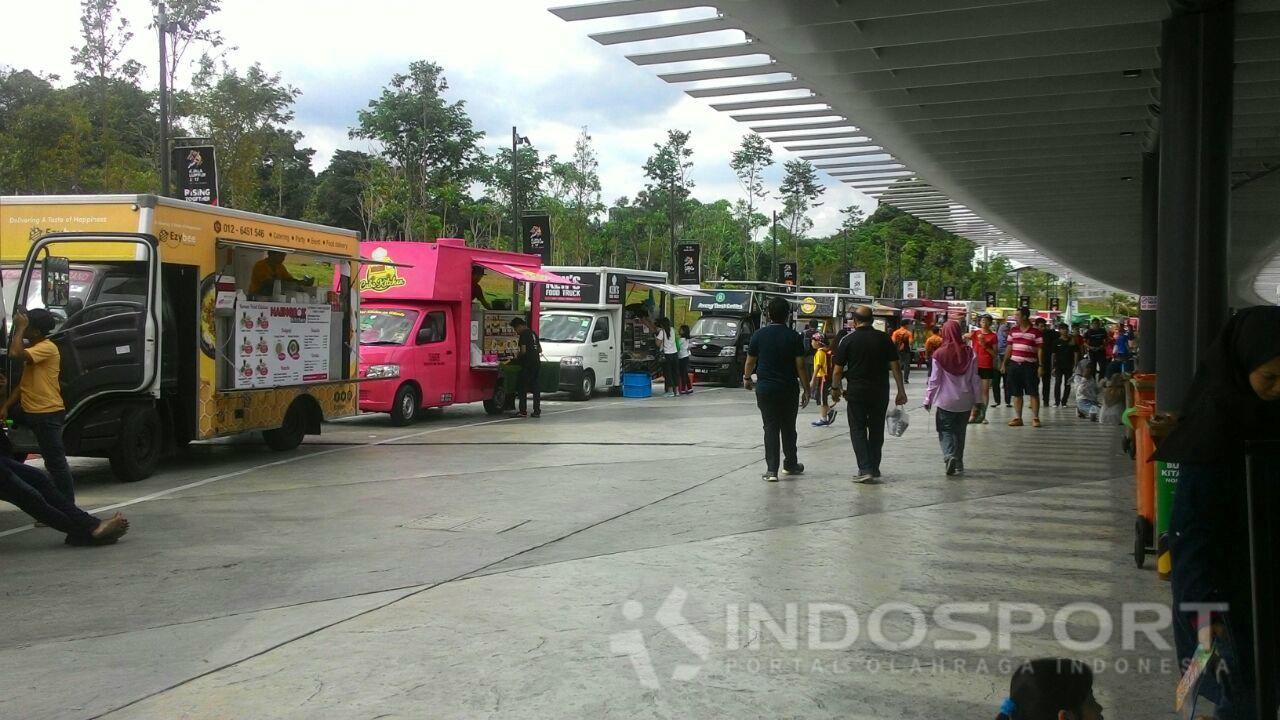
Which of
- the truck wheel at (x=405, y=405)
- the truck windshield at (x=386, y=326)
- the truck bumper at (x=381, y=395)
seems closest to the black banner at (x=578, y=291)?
the truck windshield at (x=386, y=326)

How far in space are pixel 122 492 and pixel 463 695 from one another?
719cm

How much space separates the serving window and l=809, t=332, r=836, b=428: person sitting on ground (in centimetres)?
756

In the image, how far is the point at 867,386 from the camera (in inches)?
408

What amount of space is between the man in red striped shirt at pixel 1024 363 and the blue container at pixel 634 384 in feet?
30.3

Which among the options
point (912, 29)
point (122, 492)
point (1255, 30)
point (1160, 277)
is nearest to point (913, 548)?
point (1160, 277)

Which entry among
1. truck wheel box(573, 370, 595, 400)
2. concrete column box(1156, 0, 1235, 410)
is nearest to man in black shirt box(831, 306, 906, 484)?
concrete column box(1156, 0, 1235, 410)

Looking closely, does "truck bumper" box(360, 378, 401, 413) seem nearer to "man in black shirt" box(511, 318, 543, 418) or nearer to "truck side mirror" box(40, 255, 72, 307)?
"man in black shirt" box(511, 318, 543, 418)

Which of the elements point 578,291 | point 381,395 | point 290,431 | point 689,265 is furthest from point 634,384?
point 689,265

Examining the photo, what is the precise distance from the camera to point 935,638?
525 cm

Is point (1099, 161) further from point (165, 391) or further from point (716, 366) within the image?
point (716, 366)

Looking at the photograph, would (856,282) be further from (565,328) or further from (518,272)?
(518,272)

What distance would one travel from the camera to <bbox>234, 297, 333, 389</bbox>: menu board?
39.8 feet

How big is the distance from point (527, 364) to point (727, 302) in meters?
14.2

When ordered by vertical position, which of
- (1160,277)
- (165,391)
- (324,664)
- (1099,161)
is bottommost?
(324,664)
